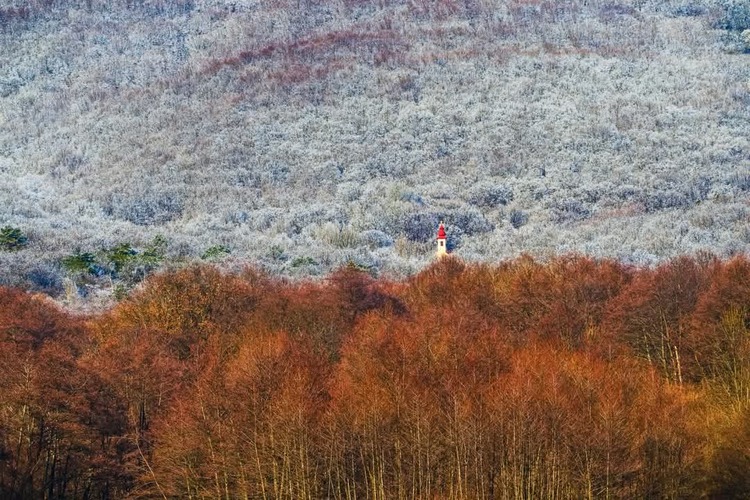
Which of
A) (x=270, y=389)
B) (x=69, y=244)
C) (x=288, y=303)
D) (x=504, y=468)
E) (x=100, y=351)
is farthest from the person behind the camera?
(x=69, y=244)

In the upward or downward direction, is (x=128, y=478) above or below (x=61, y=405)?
below

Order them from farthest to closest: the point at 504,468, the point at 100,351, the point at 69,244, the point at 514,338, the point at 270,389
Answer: the point at 69,244 → the point at 514,338 → the point at 100,351 → the point at 270,389 → the point at 504,468

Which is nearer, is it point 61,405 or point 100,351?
point 61,405

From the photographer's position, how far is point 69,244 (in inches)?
7534

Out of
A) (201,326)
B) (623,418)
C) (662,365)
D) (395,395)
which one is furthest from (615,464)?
(201,326)

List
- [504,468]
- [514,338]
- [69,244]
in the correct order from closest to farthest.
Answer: [504,468] < [514,338] < [69,244]

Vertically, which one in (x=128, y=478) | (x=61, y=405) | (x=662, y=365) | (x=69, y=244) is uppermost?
(x=61, y=405)

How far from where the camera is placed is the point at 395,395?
5859cm

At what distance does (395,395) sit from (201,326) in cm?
2789

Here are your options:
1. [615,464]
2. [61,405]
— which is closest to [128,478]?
[61,405]

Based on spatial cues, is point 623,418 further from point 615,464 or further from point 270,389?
point 270,389

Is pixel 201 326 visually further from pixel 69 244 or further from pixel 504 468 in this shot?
pixel 69 244

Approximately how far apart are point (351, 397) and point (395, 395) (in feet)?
6.10

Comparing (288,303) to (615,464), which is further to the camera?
(288,303)
